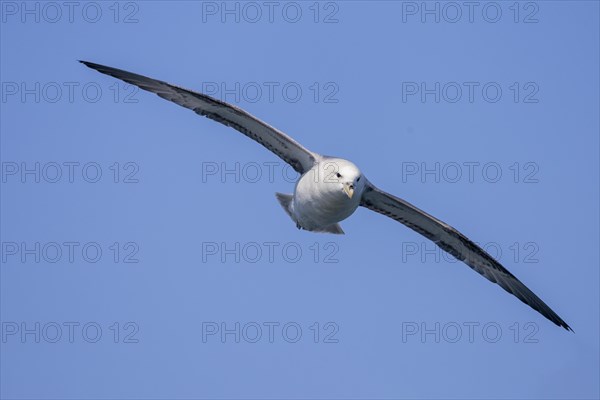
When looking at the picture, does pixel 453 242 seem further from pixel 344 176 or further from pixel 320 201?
pixel 344 176

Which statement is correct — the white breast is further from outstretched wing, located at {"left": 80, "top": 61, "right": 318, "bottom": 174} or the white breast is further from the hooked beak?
outstretched wing, located at {"left": 80, "top": 61, "right": 318, "bottom": 174}

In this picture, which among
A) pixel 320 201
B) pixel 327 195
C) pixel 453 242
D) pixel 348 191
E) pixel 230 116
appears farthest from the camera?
pixel 453 242

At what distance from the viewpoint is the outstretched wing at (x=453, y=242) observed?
2039 centimetres

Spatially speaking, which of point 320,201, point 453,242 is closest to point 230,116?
point 320,201

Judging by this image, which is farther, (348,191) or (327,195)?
(327,195)

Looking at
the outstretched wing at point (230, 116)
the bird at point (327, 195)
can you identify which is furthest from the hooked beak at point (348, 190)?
the outstretched wing at point (230, 116)

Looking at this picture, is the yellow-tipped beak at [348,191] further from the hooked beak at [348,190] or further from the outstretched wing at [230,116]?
the outstretched wing at [230,116]

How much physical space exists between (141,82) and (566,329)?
31.7 feet

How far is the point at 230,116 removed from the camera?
20.0m

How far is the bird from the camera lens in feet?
60.9

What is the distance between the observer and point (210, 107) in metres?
20.0

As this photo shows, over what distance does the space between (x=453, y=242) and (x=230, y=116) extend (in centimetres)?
520

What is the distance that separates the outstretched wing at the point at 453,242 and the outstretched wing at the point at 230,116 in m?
1.39

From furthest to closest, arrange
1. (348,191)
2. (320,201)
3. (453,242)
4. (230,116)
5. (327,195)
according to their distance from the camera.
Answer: (453,242) → (230,116) → (320,201) → (327,195) → (348,191)
